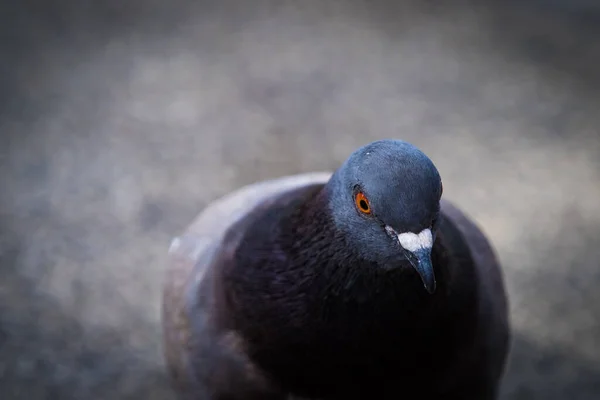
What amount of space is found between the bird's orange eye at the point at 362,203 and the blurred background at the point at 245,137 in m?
1.62

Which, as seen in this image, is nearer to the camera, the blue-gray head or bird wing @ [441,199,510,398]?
the blue-gray head

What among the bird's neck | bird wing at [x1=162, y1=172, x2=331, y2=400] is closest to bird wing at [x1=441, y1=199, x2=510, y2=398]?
the bird's neck

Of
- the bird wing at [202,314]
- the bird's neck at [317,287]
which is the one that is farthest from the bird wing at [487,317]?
the bird wing at [202,314]

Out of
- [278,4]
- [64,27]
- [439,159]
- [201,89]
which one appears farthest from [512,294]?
[64,27]

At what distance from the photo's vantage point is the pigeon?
1.56 m

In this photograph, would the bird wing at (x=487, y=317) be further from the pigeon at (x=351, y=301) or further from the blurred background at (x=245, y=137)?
the blurred background at (x=245, y=137)

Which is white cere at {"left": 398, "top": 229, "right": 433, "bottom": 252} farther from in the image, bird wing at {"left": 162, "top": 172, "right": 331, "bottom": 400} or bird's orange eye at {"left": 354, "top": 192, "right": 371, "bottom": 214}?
bird wing at {"left": 162, "top": 172, "right": 331, "bottom": 400}

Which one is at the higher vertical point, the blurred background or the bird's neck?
the blurred background

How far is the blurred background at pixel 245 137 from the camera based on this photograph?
3014 mm

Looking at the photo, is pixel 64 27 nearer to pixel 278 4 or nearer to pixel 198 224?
pixel 278 4

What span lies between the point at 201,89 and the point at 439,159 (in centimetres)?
144

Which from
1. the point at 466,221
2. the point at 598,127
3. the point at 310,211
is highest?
the point at 598,127

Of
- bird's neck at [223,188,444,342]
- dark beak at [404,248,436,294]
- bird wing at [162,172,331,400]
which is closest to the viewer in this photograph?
dark beak at [404,248,436,294]

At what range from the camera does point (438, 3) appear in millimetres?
4742
